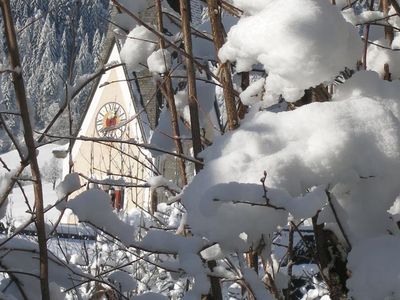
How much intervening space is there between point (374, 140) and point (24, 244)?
32.7 inches

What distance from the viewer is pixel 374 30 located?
2104 millimetres

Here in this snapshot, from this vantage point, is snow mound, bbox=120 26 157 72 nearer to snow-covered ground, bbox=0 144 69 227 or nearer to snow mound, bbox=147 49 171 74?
snow mound, bbox=147 49 171 74

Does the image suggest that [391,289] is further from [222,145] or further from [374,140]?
[222,145]

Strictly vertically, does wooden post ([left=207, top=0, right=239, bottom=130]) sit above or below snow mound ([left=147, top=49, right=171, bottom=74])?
below

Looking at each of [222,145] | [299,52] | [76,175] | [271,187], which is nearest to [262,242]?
[271,187]

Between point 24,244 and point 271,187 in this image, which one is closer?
point 271,187

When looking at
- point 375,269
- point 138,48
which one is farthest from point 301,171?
point 138,48

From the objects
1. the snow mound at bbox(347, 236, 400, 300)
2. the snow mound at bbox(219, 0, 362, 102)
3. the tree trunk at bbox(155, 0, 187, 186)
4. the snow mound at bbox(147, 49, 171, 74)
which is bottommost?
the snow mound at bbox(347, 236, 400, 300)

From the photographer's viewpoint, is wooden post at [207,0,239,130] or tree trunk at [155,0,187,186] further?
tree trunk at [155,0,187,186]

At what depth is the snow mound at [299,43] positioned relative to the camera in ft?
3.75

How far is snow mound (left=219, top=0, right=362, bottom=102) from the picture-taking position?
45.0 inches

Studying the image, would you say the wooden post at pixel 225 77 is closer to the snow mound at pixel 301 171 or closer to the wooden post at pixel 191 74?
the wooden post at pixel 191 74

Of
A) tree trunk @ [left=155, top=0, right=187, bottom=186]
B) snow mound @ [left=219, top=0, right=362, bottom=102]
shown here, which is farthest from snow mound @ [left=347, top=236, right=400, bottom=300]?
tree trunk @ [left=155, top=0, right=187, bottom=186]


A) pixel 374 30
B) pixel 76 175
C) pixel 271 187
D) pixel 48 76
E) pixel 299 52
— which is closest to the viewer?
pixel 271 187
